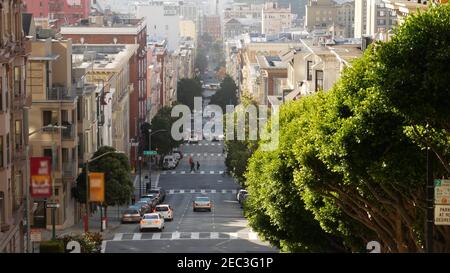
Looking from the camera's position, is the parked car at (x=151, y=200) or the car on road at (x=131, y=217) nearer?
the car on road at (x=131, y=217)

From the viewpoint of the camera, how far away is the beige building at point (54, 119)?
76.8m

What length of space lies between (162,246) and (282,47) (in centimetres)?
12757

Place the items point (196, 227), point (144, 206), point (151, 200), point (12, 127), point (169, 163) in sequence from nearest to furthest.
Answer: point (12, 127) → point (196, 227) → point (144, 206) → point (151, 200) → point (169, 163)

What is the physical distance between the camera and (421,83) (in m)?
32.4

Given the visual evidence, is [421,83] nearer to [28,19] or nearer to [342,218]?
[342,218]

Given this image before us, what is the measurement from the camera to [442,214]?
31719mm

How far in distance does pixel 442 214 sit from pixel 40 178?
62.3 feet

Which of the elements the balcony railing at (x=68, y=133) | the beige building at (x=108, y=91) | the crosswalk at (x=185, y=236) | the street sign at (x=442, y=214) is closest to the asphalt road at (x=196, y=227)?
the crosswalk at (x=185, y=236)

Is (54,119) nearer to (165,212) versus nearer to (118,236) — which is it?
(118,236)

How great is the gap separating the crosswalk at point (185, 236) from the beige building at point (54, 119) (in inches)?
199

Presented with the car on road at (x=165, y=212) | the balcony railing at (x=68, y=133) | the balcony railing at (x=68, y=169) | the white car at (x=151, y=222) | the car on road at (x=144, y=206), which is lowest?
the car on road at (x=144, y=206)

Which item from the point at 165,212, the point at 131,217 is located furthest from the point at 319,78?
the point at 131,217

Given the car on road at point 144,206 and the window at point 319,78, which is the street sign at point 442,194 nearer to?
the car on road at point 144,206
